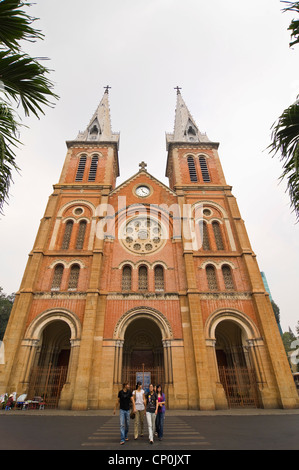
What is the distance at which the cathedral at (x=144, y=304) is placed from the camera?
1381 centimetres

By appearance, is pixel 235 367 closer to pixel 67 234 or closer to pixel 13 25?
pixel 67 234

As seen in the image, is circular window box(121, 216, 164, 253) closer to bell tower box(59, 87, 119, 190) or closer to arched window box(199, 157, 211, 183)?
bell tower box(59, 87, 119, 190)

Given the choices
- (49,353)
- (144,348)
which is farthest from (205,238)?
(49,353)

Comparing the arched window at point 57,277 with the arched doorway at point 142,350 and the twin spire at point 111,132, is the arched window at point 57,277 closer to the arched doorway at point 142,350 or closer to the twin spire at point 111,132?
the arched doorway at point 142,350

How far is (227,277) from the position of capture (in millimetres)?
Result: 17578

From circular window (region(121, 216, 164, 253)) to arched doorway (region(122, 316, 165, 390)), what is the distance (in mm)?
5494

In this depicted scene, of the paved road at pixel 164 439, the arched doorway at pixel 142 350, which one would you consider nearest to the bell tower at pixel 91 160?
the arched doorway at pixel 142 350

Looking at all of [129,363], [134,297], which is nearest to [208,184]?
[134,297]

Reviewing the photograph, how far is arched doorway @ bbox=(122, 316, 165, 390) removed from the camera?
1611 centimetres

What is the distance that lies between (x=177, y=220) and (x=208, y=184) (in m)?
5.44

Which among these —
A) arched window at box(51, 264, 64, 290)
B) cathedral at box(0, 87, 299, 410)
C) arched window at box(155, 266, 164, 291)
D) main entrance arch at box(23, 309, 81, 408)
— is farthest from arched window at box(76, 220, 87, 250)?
arched window at box(155, 266, 164, 291)

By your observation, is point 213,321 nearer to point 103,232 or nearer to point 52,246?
point 103,232

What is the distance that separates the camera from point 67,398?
13.1 meters
